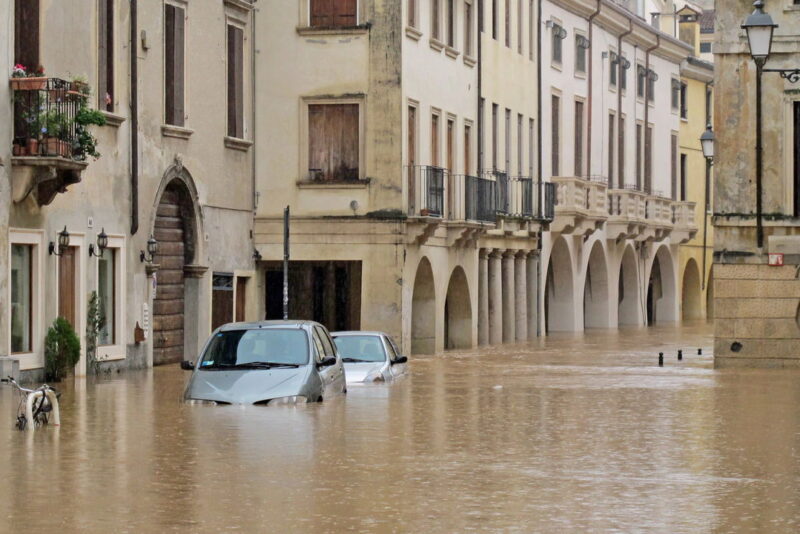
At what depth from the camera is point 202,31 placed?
37688 millimetres

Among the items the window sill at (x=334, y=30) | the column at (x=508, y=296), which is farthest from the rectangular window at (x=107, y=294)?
the column at (x=508, y=296)

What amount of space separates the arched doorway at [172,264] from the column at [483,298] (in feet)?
46.4

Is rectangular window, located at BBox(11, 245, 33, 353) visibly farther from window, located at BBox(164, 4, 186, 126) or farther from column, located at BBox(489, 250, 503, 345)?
column, located at BBox(489, 250, 503, 345)

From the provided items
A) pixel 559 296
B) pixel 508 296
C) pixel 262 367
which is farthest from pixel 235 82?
pixel 559 296

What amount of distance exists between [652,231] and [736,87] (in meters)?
33.0

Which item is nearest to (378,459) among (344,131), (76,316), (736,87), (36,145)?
(36,145)

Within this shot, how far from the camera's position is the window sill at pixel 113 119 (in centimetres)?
3281

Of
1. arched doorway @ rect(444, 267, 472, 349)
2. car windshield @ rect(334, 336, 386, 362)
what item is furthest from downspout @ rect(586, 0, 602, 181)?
car windshield @ rect(334, 336, 386, 362)

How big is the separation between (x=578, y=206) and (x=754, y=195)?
21733 millimetres

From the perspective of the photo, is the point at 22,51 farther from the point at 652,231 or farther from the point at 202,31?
the point at 652,231

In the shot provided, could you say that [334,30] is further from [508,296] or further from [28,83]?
[508,296]

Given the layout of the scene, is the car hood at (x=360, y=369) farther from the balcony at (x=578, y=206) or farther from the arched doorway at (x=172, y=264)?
the balcony at (x=578, y=206)

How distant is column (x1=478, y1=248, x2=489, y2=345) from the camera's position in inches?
1992

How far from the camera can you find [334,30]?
4159 cm
